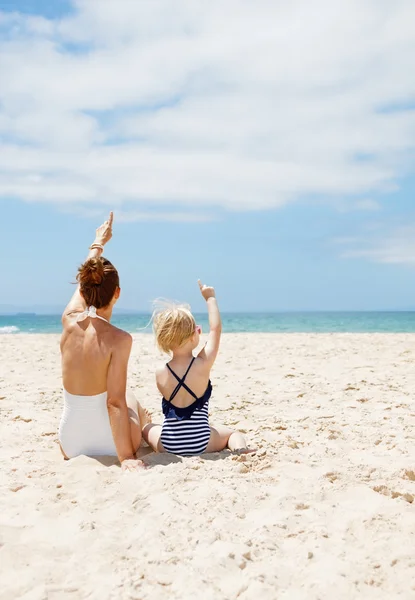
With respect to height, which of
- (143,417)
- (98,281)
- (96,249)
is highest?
(96,249)

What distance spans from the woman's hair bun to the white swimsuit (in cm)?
20

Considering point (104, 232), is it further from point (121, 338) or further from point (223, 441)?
point (223, 441)

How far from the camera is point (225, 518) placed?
3242 millimetres

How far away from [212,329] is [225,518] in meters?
1.54

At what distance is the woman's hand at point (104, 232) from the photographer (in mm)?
4884

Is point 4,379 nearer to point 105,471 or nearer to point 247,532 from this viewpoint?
point 105,471

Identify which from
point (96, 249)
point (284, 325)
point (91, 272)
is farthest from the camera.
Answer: point (284, 325)

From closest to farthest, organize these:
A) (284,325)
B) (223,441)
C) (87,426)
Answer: (87,426), (223,441), (284,325)

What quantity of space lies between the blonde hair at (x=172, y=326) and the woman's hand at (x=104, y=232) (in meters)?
0.83

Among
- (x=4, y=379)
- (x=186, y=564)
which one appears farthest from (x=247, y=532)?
(x=4, y=379)

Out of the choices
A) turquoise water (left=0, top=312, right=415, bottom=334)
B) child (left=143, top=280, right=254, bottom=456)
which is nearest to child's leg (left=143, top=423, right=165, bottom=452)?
child (left=143, top=280, right=254, bottom=456)

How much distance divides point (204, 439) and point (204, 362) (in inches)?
23.1

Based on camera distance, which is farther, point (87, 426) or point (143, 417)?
point (143, 417)

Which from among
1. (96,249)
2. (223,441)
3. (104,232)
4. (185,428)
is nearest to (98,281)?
(96,249)
